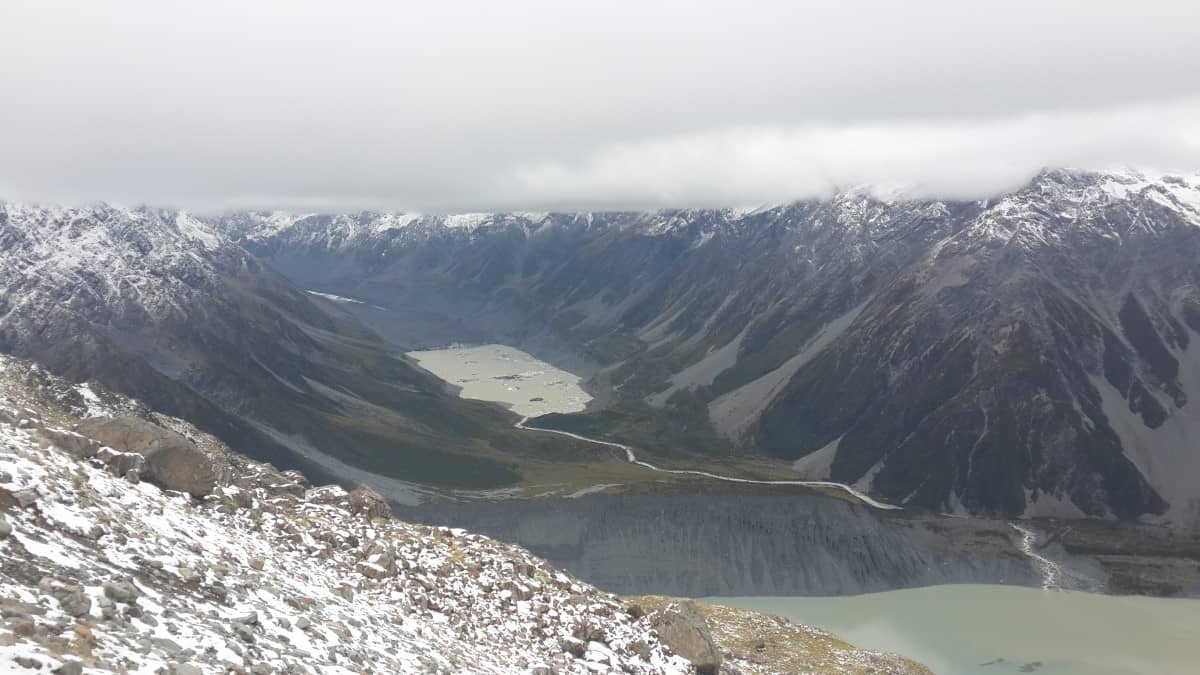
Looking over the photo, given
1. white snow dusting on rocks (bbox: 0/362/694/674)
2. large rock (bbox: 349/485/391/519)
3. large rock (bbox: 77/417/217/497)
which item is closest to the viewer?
white snow dusting on rocks (bbox: 0/362/694/674)

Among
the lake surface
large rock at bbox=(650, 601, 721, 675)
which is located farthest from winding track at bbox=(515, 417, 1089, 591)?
large rock at bbox=(650, 601, 721, 675)

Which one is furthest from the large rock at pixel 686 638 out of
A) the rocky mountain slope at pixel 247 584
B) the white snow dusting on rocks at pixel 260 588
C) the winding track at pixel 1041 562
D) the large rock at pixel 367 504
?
the winding track at pixel 1041 562

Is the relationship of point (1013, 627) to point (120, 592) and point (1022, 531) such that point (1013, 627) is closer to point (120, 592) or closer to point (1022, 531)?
point (1022, 531)

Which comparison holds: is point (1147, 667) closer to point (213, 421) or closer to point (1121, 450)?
point (1121, 450)

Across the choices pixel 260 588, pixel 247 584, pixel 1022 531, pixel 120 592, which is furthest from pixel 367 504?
pixel 1022 531

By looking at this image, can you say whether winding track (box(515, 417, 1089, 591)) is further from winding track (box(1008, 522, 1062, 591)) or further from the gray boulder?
the gray boulder

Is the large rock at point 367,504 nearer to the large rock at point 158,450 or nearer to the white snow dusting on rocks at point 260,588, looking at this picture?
the white snow dusting on rocks at point 260,588

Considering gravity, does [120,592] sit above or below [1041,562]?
above
